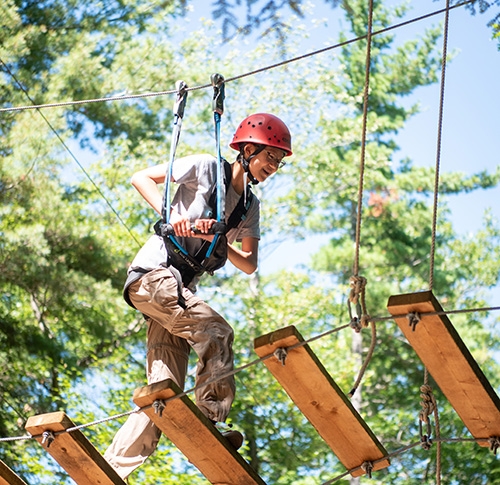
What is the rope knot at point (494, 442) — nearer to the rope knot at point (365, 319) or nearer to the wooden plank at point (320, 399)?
the wooden plank at point (320, 399)

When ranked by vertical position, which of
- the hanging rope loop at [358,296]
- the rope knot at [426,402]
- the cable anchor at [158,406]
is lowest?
the cable anchor at [158,406]

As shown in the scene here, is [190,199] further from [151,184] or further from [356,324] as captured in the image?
[356,324]

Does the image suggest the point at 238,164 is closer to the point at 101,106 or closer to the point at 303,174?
the point at 101,106

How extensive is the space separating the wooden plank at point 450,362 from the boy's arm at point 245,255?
0.98 m

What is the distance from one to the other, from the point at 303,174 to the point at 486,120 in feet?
19.6


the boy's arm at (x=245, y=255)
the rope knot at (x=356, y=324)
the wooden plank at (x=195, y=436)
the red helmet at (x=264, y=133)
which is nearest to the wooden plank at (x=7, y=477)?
the wooden plank at (x=195, y=436)

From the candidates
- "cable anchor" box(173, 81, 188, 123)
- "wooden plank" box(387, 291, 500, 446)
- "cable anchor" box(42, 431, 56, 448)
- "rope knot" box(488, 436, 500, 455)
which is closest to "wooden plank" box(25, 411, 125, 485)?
"cable anchor" box(42, 431, 56, 448)

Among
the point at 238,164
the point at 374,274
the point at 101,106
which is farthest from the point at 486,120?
the point at 238,164

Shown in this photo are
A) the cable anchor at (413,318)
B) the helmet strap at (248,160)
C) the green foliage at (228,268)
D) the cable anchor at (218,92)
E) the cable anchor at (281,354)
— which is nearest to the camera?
the cable anchor at (413,318)

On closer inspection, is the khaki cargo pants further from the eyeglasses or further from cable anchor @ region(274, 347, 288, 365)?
the eyeglasses

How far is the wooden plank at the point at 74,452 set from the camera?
2.76 metres

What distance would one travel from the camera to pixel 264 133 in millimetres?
3363

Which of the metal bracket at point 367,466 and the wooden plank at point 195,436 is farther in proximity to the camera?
the metal bracket at point 367,466

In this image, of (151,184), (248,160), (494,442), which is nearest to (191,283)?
(151,184)
